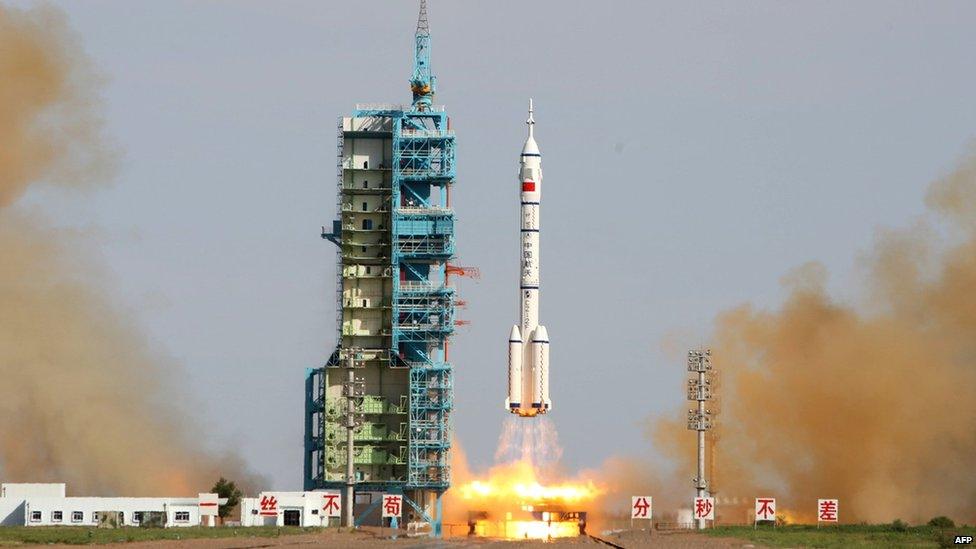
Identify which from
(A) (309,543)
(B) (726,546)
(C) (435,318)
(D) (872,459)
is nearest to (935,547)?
(B) (726,546)

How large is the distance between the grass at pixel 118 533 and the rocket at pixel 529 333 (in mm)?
14608

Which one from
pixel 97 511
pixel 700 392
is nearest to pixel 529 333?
pixel 700 392

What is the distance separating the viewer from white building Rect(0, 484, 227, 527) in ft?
468

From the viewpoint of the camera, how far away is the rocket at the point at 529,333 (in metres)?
141

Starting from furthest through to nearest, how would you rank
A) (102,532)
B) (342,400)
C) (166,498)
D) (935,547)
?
(342,400)
(166,498)
(102,532)
(935,547)

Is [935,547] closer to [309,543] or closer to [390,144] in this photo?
[309,543]

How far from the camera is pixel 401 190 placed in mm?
154250

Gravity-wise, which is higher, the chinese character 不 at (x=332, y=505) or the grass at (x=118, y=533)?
the chinese character 不 at (x=332, y=505)

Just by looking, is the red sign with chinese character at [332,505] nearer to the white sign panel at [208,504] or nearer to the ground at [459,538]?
the ground at [459,538]

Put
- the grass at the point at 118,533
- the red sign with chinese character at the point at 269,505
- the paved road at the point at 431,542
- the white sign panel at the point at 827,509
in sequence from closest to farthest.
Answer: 1. the paved road at the point at 431,542
2. the grass at the point at 118,533
3. the white sign panel at the point at 827,509
4. the red sign with chinese character at the point at 269,505

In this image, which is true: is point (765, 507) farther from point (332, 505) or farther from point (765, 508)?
point (332, 505)

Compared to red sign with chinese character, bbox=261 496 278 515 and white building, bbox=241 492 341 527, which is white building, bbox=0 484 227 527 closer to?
white building, bbox=241 492 341 527

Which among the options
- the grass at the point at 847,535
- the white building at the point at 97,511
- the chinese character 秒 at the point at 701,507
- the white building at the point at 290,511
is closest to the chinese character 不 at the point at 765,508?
the grass at the point at 847,535

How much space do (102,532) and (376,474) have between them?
29146mm
